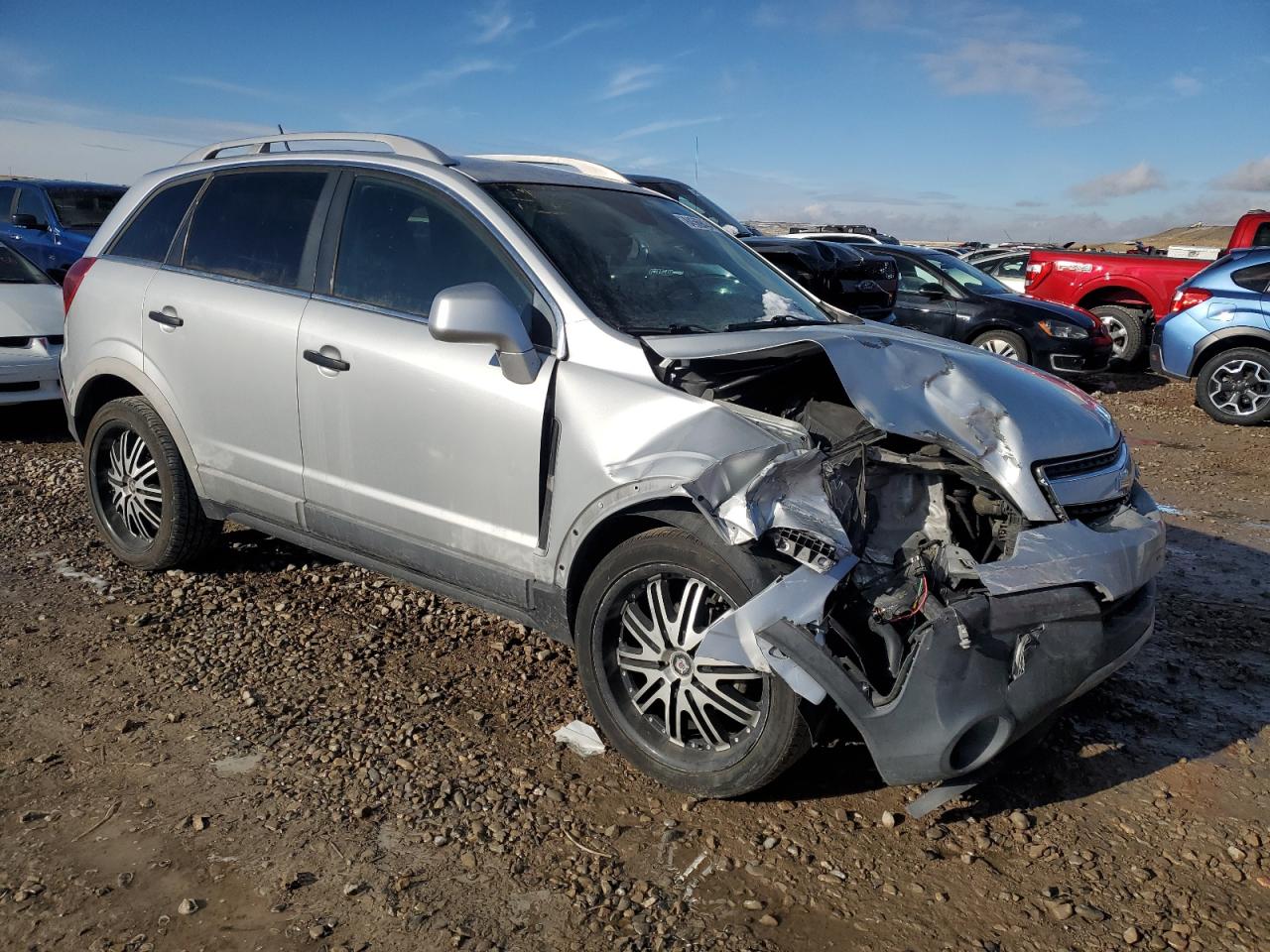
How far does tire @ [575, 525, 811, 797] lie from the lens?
9.45 ft

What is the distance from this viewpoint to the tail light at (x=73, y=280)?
16.0 ft

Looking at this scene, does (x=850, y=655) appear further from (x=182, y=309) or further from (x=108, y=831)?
(x=182, y=309)

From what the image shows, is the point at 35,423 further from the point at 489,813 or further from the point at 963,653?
the point at 963,653

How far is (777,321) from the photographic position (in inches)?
151

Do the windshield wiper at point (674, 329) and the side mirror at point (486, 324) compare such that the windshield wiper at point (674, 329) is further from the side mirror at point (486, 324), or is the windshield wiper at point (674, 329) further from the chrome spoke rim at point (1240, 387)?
the chrome spoke rim at point (1240, 387)

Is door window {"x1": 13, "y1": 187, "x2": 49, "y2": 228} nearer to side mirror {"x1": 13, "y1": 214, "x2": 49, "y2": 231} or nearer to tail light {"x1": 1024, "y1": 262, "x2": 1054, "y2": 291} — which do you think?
side mirror {"x1": 13, "y1": 214, "x2": 49, "y2": 231}

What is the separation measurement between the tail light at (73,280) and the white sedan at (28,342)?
314 centimetres

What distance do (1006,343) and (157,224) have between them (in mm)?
9401

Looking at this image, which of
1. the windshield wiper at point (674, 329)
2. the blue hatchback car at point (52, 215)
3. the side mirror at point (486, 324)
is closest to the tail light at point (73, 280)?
the side mirror at point (486, 324)

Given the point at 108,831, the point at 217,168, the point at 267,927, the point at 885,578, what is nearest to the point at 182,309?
the point at 217,168

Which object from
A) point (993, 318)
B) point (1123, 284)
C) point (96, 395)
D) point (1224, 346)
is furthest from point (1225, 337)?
point (96, 395)

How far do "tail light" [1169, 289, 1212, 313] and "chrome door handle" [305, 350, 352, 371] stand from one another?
9708mm

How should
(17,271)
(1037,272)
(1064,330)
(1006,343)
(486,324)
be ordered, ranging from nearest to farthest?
(486,324), (17,271), (1064,330), (1006,343), (1037,272)

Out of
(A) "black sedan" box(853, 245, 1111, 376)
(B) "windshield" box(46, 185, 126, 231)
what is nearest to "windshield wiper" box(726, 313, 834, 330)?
(A) "black sedan" box(853, 245, 1111, 376)
